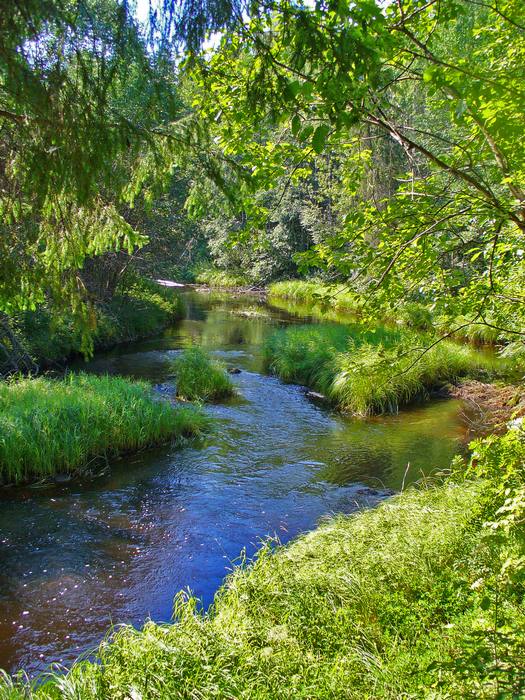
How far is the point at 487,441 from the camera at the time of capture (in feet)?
11.5

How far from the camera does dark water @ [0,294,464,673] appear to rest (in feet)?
17.4

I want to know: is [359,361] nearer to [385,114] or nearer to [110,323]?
[385,114]

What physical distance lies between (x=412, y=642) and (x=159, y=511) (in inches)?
177

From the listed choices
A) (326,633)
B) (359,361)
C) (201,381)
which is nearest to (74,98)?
(326,633)

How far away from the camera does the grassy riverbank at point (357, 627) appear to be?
3016mm

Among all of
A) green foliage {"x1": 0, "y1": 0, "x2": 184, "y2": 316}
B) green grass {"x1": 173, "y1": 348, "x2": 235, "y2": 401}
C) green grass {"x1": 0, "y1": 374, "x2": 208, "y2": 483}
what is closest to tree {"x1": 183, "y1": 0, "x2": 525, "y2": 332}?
green foliage {"x1": 0, "y1": 0, "x2": 184, "y2": 316}

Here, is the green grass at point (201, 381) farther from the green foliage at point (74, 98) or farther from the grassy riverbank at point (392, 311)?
the green foliage at point (74, 98)

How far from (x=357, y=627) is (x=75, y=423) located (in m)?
6.30

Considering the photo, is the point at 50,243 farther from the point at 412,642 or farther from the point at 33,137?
the point at 412,642

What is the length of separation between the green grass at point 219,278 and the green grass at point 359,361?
1028 inches

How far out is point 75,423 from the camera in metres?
8.80

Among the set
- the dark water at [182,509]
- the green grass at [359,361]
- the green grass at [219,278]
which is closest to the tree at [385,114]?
the dark water at [182,509]

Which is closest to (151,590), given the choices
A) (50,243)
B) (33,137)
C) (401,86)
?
(50,243)

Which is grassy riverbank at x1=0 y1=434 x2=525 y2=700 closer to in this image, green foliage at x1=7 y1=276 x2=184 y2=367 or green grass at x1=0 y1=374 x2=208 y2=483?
green grass at x1=0 y1=374 x2=208 y2=483
